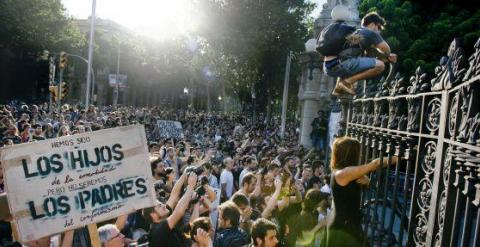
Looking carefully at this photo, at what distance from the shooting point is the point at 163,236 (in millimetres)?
5035

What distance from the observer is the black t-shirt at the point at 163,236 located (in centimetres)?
504

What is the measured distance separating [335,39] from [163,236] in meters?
2.70

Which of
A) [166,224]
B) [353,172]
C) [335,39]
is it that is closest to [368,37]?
[335,39]

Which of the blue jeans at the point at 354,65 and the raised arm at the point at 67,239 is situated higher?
the blue jeans at the point at 354,65

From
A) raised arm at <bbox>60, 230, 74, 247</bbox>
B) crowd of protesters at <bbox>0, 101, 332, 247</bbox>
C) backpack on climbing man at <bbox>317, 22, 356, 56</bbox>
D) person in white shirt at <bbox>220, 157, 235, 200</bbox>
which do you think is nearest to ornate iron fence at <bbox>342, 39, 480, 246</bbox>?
backpack on climbing man at <bbox>317, 22, 356, 56</bbox>

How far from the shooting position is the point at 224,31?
103ft

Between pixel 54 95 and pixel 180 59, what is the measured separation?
1308 cm

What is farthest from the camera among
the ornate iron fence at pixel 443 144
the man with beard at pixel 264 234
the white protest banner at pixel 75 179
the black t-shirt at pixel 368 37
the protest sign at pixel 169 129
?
the protest sign at pixel 169 129

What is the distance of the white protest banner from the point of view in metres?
3.87

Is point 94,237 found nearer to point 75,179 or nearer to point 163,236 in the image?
point 75,179

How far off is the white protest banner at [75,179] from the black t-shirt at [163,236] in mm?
780

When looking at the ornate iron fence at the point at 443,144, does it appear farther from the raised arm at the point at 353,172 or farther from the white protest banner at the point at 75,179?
the white protest banner at the point at 75,179

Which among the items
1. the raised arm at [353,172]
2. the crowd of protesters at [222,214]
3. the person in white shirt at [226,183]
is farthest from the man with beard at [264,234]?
the person in white shirt at [226,183]

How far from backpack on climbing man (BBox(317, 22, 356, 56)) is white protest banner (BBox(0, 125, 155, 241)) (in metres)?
2.29
